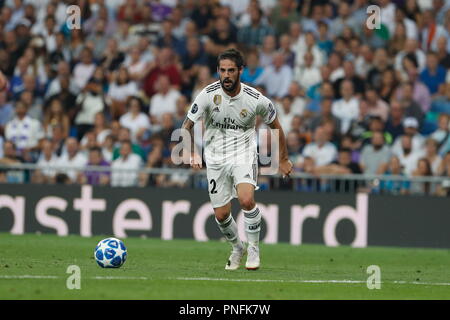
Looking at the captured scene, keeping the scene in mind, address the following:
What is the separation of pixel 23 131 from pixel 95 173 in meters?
2.27

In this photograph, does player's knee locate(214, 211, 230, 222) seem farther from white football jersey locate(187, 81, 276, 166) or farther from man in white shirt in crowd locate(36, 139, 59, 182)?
man in white shirt in crowd locate(36, 139, 59, 182)

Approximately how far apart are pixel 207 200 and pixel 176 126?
6.97 feet

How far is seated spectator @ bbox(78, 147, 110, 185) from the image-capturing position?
827 inches

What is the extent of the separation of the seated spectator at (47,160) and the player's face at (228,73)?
8679 millimetres

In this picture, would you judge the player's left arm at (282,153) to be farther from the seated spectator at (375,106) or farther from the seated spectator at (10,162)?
the seated spectator at (10,162)

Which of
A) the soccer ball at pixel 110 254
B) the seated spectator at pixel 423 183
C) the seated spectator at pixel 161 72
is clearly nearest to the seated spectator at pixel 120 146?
the seated spectator at pixel 161 72

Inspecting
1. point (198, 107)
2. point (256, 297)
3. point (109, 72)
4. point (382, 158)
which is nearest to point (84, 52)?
point (109, 72)

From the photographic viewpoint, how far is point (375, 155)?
68.1ft

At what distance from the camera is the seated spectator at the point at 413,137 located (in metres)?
20.8

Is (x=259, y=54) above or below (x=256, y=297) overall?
above

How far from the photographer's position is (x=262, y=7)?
2412 cm

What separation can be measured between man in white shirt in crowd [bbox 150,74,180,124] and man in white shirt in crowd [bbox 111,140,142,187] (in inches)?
59.7

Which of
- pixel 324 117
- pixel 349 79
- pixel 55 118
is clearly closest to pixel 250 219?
pixel 324 117
